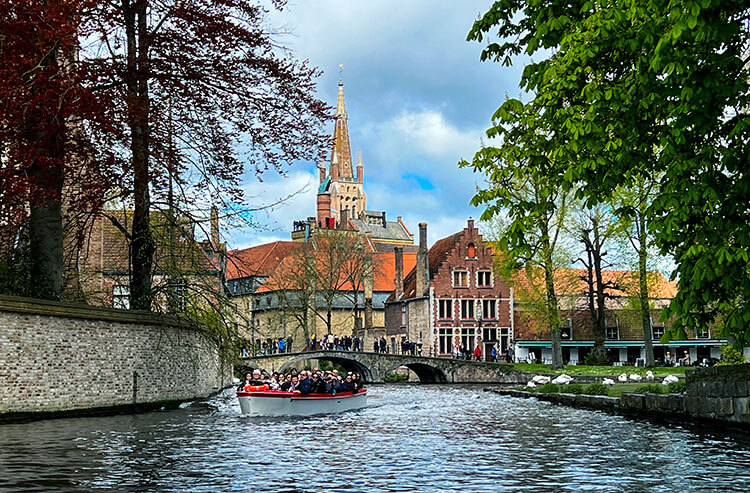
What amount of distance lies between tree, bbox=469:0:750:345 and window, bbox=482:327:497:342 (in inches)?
2190

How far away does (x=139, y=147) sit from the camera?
23078 millimetres

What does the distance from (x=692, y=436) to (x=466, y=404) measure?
1527 cm

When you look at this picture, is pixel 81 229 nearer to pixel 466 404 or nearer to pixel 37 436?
pixel 37 436

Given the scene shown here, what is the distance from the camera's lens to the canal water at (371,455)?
12.6 m

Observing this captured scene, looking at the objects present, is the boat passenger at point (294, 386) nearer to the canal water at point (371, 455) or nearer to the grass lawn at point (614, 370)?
the canal water at point (371, 455)

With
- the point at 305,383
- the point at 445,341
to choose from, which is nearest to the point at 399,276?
the point at 445,341

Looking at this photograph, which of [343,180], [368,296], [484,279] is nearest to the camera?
[484,279]

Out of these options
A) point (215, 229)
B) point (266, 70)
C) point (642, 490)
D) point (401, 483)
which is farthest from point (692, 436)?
point (266, 70)

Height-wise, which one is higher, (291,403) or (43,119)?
(43,119)

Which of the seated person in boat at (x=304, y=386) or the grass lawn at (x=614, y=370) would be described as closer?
the seated person in boat at (x=304, y=386)

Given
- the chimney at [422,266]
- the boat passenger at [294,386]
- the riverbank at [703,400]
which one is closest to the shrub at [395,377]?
the chimney at [422,266]

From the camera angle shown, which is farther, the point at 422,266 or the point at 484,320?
the point at 422,266

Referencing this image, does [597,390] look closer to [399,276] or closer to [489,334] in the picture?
[489,334]

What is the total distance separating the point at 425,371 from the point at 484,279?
9526 millimetres
